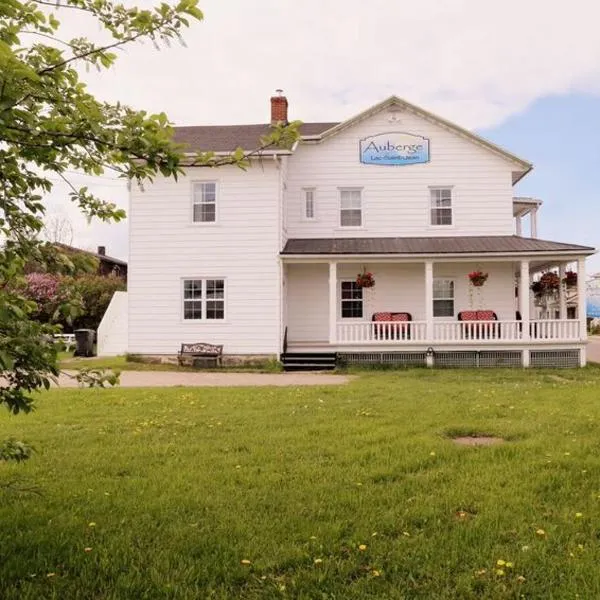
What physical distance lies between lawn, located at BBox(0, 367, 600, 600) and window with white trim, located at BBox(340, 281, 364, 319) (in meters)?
12.6

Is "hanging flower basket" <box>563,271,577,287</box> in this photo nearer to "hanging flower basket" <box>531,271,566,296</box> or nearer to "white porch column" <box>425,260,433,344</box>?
"hanging flower basket" <box>531,271,566,296</box>

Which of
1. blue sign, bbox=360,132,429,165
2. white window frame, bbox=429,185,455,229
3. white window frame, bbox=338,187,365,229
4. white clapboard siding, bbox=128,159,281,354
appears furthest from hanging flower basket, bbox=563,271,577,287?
white clapboard siding, bbox=128,159,281,354

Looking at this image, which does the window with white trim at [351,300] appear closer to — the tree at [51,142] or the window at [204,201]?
the window at [204,201]

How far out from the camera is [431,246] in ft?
68.0

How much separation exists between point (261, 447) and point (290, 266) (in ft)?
48.5

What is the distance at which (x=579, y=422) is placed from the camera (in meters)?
8.63

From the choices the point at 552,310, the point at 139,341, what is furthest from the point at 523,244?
the point at 139,341

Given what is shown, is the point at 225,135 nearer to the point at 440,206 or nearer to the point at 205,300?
the point at 205,300

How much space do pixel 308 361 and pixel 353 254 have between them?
3.63 meters

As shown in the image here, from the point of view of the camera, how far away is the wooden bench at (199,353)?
20094 mm

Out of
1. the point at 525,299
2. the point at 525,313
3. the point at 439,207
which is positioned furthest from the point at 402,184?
the point at 525,313

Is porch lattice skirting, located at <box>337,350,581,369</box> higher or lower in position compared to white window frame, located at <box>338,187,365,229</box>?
lower

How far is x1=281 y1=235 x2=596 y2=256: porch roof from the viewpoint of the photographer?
1972 cm

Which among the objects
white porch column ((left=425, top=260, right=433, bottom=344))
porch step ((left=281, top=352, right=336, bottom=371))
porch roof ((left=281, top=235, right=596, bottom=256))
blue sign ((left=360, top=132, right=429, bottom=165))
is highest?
blue sign ((left=360, top=132, right=429, bottom=165))
